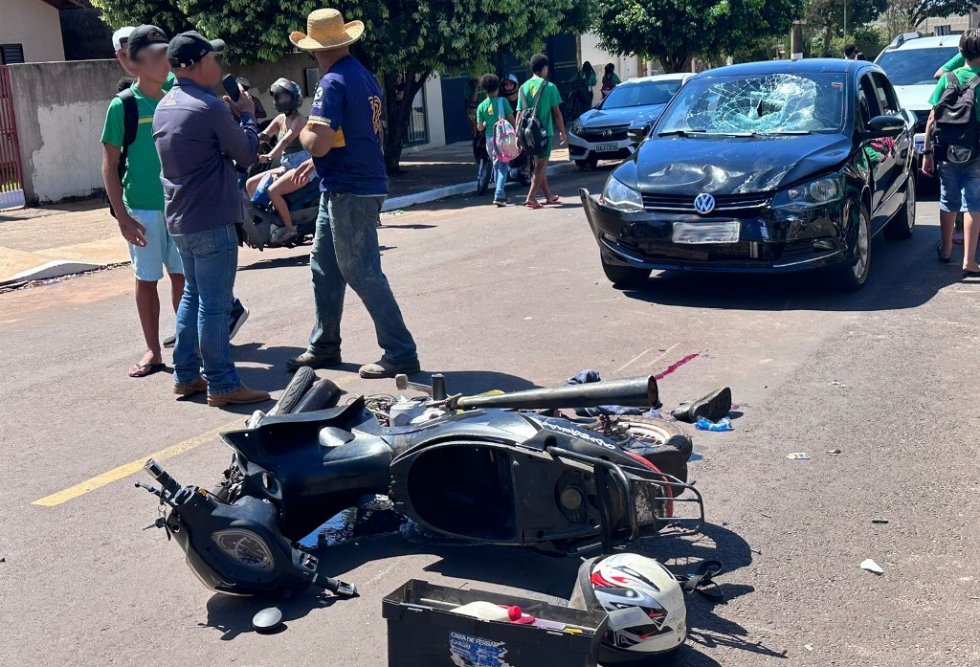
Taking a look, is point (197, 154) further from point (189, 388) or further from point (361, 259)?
point (189, 388)

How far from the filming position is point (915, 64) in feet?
52.5

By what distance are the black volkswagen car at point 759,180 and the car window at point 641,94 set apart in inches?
418

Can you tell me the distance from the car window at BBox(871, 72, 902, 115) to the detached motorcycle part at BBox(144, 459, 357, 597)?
7.71 m

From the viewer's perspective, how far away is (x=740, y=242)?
820 cm

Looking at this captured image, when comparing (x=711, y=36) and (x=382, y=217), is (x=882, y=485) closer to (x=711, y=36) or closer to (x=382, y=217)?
(x=382, y=217)

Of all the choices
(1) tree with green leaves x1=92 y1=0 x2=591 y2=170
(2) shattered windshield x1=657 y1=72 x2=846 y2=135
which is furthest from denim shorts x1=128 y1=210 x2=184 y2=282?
(1) tree with green leaves x1=92 y1=0 x2=591 y2=170

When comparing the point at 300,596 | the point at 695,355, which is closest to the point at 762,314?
the point at 695,355

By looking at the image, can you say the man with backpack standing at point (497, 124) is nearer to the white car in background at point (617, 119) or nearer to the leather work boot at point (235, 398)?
the white car in background at point (617, 119)

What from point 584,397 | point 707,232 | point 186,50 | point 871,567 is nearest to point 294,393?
point 584,397

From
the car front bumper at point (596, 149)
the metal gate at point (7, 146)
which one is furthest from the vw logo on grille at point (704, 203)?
the car front bumper at point (596, 149)

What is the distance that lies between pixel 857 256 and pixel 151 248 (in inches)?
199

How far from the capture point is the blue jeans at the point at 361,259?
692 centimetres

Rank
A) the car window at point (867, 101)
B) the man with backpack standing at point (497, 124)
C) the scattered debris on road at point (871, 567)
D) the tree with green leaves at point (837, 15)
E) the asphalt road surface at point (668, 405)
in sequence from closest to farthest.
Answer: the asphalt road surface at point (668, 405), the scattered debris on road at point (871, 567), the car window at point (867, 101), the man with backpack standing at point (497, 124), the tree with green leaves at point (837, 15)

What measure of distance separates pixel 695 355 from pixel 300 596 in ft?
12.3
